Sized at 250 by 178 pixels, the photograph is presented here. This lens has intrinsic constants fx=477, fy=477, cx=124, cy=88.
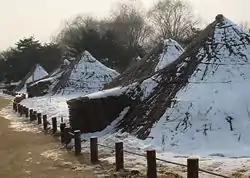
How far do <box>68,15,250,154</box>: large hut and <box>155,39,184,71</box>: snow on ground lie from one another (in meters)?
5.43

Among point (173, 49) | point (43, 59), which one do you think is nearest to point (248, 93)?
point (173, 49)

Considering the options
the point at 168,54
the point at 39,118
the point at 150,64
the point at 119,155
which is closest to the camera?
the point at 119,155

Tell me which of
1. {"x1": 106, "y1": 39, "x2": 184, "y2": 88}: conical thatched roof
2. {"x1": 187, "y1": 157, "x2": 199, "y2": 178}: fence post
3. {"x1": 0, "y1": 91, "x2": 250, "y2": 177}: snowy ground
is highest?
{"x1": 106, "y1": 39, "x2": 184, "y2": 88}: conical thatched roof

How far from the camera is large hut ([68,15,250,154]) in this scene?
14.3 metres

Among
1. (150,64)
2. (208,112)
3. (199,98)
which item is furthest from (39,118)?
(208,112)

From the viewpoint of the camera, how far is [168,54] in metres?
24.5

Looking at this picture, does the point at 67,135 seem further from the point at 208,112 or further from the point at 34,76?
the point at 34,76

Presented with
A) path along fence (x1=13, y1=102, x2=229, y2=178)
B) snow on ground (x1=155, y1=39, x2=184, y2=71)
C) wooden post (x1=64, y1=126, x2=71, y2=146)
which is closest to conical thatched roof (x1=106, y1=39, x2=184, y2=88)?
snow on ground (x1=155, y1=39, x2=184, y2=71)

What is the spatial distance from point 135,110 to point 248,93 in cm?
403

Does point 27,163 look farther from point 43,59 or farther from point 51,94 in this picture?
point 43,59

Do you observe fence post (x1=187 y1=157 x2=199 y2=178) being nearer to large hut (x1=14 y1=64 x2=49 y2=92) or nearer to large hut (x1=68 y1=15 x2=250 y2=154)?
large hut (x1=68 y1=15 x2=250 y2=154)

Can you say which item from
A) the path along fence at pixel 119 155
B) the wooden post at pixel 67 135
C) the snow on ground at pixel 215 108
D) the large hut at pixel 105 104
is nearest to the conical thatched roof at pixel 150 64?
the large hut at pixel 105 104

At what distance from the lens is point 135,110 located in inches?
671

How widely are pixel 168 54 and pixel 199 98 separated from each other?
9.50m
